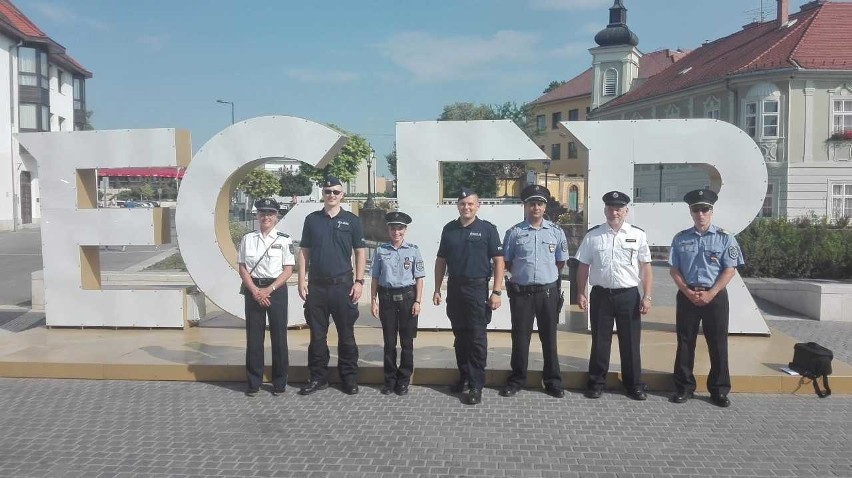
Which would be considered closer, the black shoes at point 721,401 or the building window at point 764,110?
the black shoes at point 721,401

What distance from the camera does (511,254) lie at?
6.09m

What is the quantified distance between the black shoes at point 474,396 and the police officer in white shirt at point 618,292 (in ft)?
3.24

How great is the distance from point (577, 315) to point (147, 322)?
5477 mm

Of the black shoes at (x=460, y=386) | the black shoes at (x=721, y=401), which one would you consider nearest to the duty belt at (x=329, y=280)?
the black shoes at (x=460, y=386)

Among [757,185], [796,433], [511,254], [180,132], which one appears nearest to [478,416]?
[511,254]

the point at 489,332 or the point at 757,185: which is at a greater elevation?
the point at 757,185

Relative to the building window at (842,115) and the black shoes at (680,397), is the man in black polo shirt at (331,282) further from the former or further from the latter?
the building window at (842,115)

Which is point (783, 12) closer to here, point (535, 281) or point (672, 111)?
point (672, 111)

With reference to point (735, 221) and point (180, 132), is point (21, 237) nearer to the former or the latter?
point (180, 132)

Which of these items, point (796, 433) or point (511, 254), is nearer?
point (796, 433)

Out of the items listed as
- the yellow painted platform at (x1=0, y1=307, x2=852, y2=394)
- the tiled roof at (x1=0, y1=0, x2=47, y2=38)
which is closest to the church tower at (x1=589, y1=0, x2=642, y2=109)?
the tiled roof at (x1=0, y1=0, x2=47, y2=38)

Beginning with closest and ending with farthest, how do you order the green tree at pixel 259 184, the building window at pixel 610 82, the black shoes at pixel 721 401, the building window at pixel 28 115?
the black shoes at pixel 721 401 → the building window at pixel 28 115 → the green tree at pixel 259 184 → the building window at pixel 610 82

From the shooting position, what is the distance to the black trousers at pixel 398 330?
6094 millimetres

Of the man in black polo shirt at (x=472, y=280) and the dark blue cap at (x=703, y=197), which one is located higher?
the dark blue cap at (x=703, y=197)
